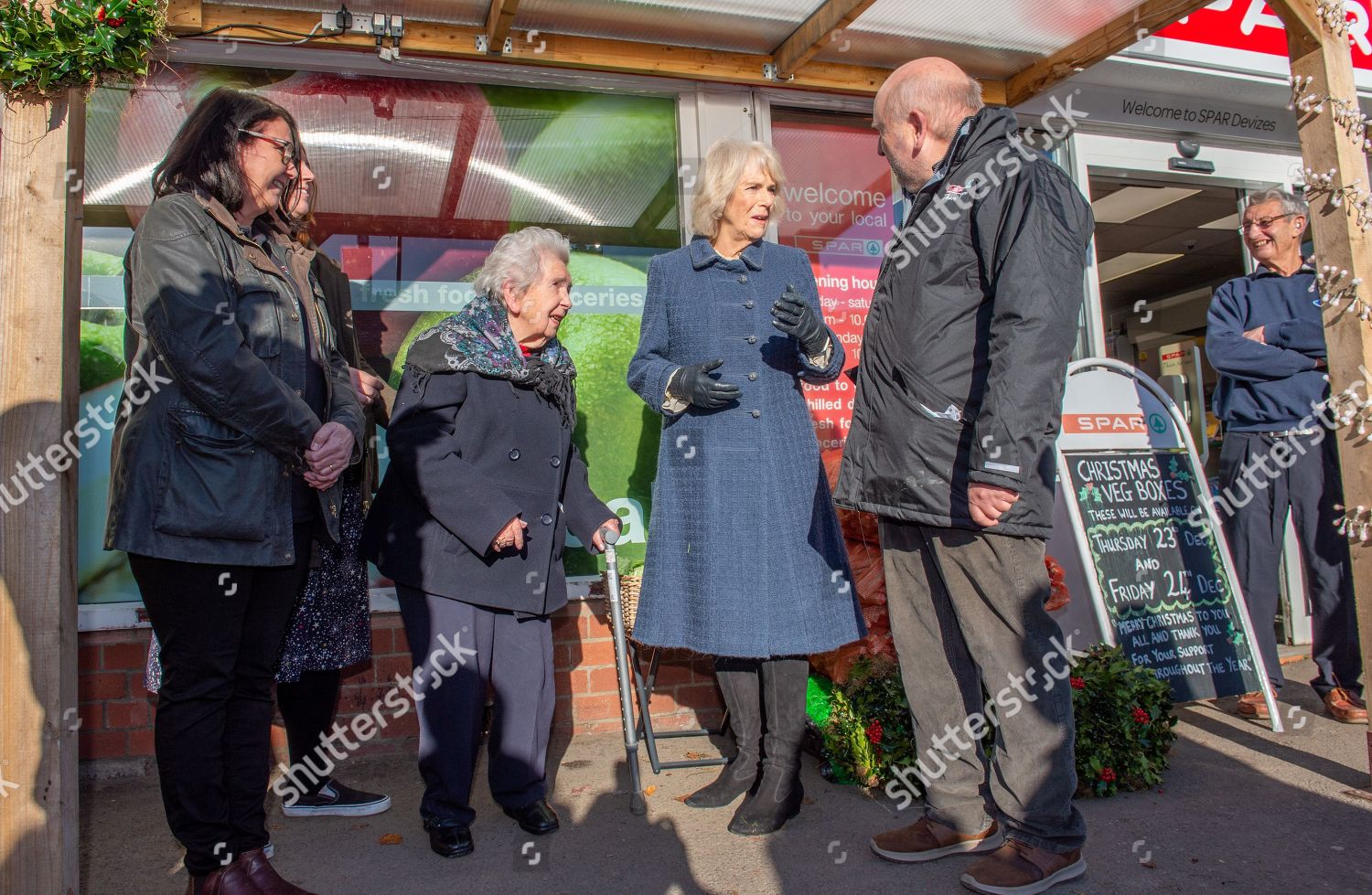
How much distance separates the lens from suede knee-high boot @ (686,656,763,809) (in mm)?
3168

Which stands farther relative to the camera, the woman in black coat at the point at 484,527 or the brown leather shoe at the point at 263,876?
the woman in black coat at the point at 484,527

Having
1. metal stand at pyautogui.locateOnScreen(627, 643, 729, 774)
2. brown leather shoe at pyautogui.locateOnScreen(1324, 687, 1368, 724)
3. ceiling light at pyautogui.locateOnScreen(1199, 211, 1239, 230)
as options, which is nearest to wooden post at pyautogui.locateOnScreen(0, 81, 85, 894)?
metal stand at pyautogui.locateOnScreen(627, 643, 729, 774)

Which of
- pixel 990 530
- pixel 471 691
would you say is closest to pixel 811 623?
pixel 990 530

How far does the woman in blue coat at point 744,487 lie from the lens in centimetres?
303

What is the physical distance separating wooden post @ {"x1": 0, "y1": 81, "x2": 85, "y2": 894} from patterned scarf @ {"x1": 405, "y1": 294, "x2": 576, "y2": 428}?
1.02 meters

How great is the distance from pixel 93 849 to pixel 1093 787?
340 centimetres

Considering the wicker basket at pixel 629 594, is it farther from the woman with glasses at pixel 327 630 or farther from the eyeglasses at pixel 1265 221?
the eyeglasses at pixel 1265 221

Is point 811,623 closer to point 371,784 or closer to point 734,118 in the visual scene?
point 371,784

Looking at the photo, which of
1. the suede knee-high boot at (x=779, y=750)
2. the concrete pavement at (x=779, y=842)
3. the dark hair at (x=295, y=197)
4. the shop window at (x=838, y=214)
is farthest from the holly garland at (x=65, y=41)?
the shop window at (x=838, y=214)

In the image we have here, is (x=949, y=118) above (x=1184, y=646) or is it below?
above

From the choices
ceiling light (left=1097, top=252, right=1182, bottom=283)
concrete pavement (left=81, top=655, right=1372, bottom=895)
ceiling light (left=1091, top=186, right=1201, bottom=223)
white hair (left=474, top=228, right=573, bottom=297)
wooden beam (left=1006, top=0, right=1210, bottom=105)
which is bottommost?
concrete pavement (left=81, top=655, right=1372, bottom=895)

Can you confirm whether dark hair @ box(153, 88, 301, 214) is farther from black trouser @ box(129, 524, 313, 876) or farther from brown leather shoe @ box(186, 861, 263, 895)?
brown leather shoe @ box(186, 861, 263, 895)

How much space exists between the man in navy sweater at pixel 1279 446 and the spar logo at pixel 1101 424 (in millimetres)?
409

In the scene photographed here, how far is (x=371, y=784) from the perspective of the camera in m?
3.73
